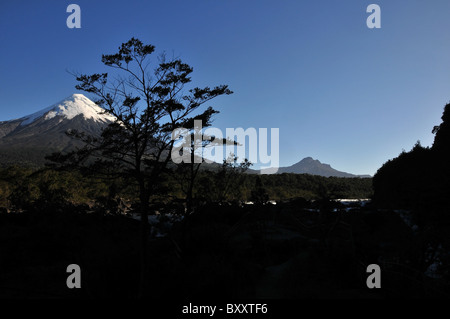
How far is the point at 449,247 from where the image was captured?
5047 mm

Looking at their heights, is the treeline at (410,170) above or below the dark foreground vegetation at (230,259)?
above

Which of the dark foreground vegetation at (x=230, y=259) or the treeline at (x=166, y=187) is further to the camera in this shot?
the treeline at (x=166, y=187)

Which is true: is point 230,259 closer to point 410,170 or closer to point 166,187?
point 166,187

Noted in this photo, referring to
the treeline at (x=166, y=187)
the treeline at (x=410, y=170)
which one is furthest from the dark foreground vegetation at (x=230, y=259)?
the treeline at (x=410, y=170)

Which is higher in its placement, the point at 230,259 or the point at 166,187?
the point at 166,187

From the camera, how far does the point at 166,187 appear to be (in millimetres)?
8031

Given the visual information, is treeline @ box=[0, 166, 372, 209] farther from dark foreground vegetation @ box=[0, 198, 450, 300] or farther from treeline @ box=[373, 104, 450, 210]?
treeline @ box=[373, 104, 450, 210]

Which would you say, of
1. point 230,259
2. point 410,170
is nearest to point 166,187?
point 230,259

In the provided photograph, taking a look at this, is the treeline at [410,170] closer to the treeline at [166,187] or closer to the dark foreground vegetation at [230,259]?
the treeline at [166,187]

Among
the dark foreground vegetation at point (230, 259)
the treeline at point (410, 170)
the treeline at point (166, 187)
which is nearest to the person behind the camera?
the dark foreground vegetation at point (230, 259)

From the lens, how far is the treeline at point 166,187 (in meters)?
9.48

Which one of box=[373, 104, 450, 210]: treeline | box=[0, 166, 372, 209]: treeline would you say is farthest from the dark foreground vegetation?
box=[373, 104, 450, 210]: treeline

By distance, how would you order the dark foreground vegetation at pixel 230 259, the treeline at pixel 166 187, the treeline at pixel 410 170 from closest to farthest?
the dark foreground vegetation at pixel 230 259, the treeline at pixel 166 187, the treeline at pixel 410 170
